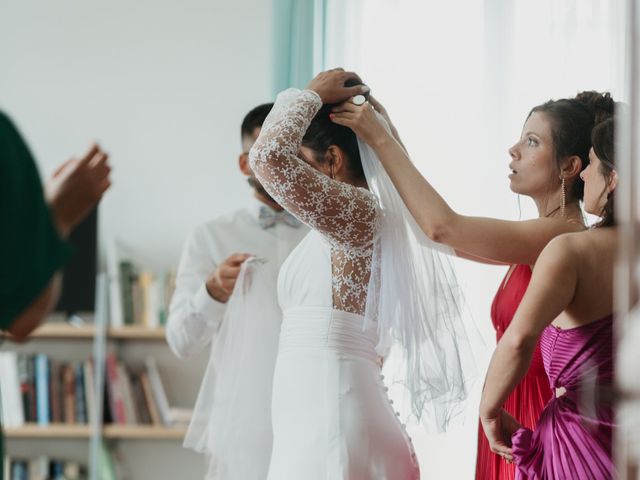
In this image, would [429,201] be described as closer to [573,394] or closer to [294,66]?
[573,394]

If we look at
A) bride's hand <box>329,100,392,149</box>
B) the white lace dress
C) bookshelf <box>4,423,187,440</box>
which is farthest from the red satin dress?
bookshelf <box>4,423,187,440</box>

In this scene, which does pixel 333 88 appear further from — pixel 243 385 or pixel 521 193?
pixel 243 385

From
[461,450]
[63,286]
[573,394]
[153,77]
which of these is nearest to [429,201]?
[573,394]

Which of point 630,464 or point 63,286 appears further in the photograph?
point 63,286

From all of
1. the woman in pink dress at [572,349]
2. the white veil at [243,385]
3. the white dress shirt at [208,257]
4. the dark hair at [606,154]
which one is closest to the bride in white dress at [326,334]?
the woman in pink dress at [572,349]

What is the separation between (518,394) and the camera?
1.67 m

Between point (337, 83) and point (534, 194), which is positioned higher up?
point (337, 83)

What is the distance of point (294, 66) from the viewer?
2.55 meters

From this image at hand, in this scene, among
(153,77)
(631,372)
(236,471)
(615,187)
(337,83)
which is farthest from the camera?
(153,77)

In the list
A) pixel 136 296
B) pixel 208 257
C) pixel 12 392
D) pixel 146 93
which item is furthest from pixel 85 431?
pixel 146 93

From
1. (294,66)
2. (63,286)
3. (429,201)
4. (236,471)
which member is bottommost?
(236,471)

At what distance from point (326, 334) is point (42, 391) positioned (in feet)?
6.47

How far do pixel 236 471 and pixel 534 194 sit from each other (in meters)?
0.82

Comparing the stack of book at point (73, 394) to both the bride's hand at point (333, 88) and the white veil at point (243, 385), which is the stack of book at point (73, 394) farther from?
the bride's hand at point (333, 88)
